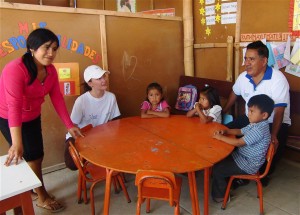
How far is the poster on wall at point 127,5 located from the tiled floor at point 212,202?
351 cm

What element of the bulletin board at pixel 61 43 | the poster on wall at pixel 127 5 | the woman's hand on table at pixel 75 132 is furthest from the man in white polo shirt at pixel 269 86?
the poster on wall at pixel 127 5

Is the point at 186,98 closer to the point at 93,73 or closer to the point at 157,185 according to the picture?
the point at 93,73

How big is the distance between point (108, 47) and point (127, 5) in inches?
89.9

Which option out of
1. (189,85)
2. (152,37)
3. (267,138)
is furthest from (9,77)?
(189,85)

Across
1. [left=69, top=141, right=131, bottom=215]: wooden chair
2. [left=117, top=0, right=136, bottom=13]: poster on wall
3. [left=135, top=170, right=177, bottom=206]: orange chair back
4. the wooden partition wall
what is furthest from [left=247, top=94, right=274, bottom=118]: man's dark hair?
[left=117, top=0, right=136, bottom=13]: poster on wall

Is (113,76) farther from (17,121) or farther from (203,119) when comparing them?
(17,121)

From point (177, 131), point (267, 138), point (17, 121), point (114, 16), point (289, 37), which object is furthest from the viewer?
point (114, 16)

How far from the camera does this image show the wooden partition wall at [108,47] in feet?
9.21

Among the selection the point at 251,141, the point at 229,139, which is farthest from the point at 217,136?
the point at 251,141

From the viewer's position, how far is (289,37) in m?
3.05

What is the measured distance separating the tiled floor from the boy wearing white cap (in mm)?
326

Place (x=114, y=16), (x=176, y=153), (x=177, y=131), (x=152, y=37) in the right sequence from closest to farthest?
(x=176, y=153), (x=177, y=131), (x=114, y=16), (x=152, y=37)

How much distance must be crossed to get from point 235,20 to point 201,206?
248 cm

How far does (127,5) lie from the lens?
17.5 feet
